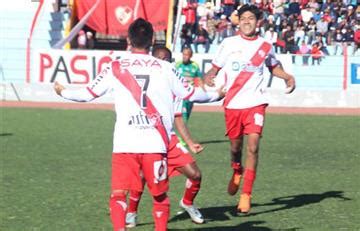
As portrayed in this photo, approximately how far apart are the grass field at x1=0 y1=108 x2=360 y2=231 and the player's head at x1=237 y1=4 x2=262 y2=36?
6.44 feet

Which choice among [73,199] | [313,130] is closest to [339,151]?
[313,130]

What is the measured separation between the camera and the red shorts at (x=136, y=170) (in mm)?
7191

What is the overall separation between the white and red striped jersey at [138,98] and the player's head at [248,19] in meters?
3.09

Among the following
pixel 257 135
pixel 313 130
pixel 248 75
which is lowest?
pixel 313 130

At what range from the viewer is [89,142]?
693 inches

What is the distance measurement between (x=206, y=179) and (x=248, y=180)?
103 inches

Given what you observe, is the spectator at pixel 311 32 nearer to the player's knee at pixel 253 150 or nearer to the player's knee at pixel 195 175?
the player's knee at pixel 253 150

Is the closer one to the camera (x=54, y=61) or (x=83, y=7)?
(x=54, y=61)

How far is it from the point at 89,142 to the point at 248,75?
7.75 metres

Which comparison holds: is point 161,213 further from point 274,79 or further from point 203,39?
point 203,39

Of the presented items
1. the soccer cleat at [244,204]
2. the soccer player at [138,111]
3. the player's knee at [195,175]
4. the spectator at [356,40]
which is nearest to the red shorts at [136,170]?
the soccer player at [138,111]

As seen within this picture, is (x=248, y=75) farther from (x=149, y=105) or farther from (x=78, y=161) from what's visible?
(x=78, y=161)

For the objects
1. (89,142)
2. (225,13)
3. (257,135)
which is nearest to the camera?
(257,135)

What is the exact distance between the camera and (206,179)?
12.6 metres
